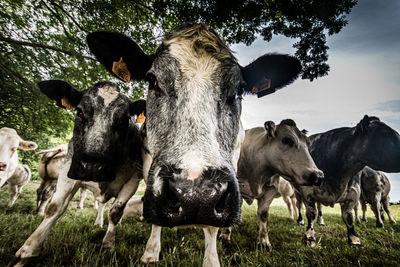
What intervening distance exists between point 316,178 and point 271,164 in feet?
3.11

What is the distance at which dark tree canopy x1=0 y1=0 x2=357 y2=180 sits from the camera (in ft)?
18.1

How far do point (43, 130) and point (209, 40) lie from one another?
888cm

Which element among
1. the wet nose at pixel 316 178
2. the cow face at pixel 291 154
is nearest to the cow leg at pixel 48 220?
the cow face at pixel 291 154

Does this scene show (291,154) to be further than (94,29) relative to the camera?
No

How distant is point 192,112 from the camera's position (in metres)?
1.36

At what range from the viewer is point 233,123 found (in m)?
1.79

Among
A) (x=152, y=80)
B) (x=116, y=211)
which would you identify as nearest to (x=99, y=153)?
(x=116, y=211)

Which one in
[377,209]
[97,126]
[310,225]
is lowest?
[377,209]

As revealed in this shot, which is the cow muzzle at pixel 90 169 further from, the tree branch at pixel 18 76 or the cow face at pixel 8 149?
the tree branch at pixel 18 76

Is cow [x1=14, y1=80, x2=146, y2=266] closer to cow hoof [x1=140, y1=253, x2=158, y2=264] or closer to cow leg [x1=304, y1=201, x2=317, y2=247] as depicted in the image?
cow hoof [x1=140, y1=253, x2=158, y2=264]

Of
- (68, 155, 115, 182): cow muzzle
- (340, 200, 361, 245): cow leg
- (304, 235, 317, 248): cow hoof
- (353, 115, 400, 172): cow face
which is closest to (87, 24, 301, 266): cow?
(68, 155, 115, 182): cow muzzle

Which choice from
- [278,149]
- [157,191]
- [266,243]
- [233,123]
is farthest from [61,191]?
[278,149]

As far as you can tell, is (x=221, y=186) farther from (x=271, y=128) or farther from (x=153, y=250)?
(x=271, y=128)

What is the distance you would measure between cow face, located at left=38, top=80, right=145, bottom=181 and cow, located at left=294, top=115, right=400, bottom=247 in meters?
4.07
